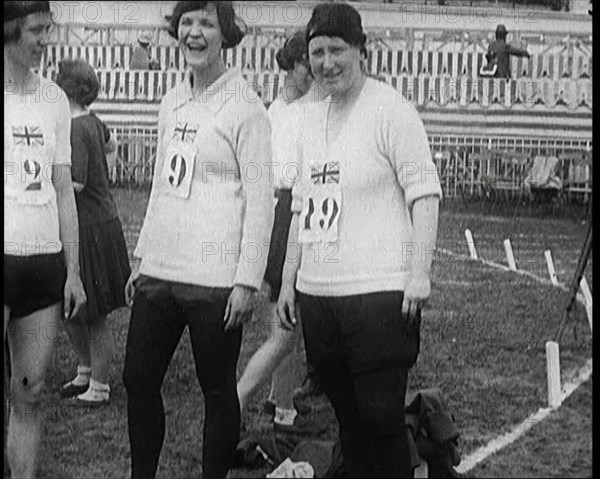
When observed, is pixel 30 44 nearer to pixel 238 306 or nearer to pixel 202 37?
pixel 202 37

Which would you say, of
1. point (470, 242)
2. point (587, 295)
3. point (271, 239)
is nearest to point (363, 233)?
point (271, 239)

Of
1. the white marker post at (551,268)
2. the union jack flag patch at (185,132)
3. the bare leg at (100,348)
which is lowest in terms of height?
the bare leg at (100,348)

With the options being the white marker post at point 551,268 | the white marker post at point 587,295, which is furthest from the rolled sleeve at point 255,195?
the white marker post at point 587,295

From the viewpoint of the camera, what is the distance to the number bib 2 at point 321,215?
2.42 meters

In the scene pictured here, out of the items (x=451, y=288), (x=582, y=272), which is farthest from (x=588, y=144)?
(x=451, y=288)

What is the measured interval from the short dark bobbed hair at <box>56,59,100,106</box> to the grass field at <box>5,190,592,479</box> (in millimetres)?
280

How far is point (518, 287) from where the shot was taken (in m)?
2.71

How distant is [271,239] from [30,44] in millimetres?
838

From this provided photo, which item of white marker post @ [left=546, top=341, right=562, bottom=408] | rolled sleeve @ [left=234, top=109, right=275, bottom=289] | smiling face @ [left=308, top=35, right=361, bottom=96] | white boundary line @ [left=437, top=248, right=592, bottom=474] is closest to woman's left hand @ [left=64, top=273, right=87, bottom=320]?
rolled sleeve @ [left=234, top=109, right=275, bottom=289]

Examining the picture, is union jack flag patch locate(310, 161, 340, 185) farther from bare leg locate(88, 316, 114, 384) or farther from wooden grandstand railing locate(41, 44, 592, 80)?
bare leg locate(88, 316, 114, 384)

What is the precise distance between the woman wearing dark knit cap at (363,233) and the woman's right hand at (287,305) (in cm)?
5

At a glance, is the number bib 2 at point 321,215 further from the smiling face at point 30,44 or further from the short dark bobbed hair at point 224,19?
the smiling face at point 30,44

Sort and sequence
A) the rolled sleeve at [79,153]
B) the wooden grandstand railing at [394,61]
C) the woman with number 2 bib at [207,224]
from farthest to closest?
the rolled sleeve at [79,153] < the wooden grandstand railing at [394,61] < the woman with number 2 bib at [207,224]

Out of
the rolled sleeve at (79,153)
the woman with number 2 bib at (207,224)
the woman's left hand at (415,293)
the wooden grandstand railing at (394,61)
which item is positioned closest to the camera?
the woman's left hand at (415,293)
